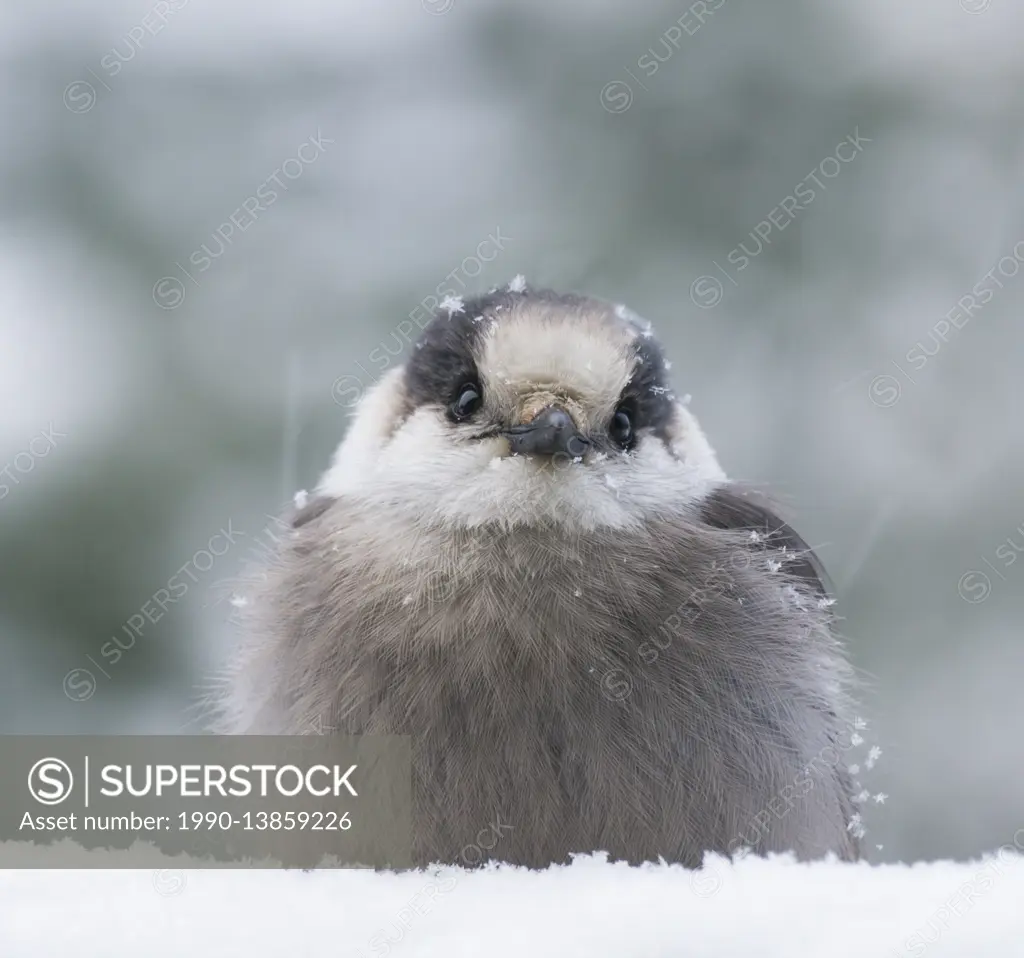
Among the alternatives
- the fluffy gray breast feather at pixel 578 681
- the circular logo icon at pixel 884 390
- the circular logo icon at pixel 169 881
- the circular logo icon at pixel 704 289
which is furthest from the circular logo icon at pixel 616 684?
the circular logo icon at pixel 884 390

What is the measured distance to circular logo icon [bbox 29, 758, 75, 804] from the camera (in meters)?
1.73

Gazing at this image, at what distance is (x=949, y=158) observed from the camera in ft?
13.6

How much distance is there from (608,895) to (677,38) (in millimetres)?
3589

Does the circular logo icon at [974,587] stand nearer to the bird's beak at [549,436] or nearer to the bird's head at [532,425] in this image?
the bird's head at [532,425]

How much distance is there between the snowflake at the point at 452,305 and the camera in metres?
2.47

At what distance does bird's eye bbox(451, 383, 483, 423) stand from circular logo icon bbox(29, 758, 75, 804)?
101 centimetres

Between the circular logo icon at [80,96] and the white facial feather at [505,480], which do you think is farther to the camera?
the circular logo icon at [80,96]

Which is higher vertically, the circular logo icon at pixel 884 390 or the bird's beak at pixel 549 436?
the circular logo icon at pixel 884 390

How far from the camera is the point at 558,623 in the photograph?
2014 millimetres

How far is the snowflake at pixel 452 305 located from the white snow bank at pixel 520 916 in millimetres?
1333

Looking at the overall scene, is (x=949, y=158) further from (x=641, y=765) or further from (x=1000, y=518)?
(x=641, y=765)

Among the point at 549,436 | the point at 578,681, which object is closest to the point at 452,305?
the point at 549,436

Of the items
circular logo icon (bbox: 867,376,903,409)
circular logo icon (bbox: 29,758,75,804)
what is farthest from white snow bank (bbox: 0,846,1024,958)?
circular logo icon (bbox: 867,376,903,409)

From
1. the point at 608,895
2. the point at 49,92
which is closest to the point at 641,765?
the point at 608,895
